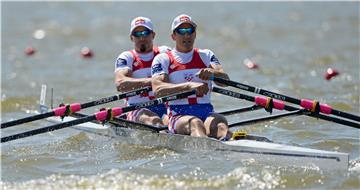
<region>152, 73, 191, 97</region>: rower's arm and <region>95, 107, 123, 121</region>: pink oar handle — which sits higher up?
<region>152, 73, 191, 97</region>: rower's arm

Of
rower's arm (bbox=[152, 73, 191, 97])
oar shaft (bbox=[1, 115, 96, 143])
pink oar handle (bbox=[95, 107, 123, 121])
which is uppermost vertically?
rower's arm (bbox=[152, 73, 191, 97])

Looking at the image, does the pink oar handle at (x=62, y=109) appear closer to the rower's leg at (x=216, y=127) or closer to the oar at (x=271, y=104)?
the rower's leg at (x=216, y=127)

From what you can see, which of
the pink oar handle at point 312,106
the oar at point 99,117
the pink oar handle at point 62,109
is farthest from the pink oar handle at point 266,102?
the pink oar handle at point 62,109

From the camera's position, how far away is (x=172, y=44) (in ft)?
75.3

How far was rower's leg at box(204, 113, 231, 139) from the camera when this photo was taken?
28.1 ft

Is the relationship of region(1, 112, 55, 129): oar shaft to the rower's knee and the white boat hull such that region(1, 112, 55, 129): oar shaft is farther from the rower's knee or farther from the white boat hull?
the rower's knee

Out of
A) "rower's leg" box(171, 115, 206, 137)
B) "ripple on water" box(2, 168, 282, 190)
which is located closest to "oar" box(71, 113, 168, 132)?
"rower's leg" box(171, 115, 206, 137)

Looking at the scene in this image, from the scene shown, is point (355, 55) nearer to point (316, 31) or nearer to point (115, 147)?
point (316, 31)

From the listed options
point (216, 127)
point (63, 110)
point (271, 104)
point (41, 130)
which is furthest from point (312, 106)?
point (41, 130)

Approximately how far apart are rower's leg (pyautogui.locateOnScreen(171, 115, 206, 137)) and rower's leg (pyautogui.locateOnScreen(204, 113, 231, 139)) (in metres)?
0.07

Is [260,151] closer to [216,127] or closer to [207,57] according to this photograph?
[216,127]

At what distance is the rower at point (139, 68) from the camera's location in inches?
378

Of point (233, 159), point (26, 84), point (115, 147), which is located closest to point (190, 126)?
point (233, 159)

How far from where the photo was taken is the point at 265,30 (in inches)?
1056
